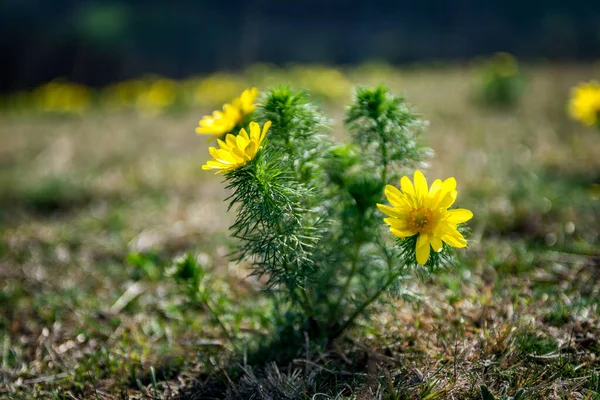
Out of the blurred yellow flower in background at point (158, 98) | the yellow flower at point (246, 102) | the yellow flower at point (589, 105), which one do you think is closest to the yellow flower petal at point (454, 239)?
the yellow flower at point (246, 102)

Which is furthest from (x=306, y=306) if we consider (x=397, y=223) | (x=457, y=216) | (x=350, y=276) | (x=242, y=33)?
(x=242, y=33)

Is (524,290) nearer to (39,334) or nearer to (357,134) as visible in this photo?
(357,134)

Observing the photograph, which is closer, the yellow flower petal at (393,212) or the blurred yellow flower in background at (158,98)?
the yellow flower petal at (393,212)

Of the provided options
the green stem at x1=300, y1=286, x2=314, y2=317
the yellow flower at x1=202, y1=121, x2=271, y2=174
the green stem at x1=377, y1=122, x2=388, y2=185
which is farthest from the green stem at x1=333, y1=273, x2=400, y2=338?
the yellow flower at x1=202, y1=121, x2=271, y2=174

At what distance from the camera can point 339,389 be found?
5.18 ft

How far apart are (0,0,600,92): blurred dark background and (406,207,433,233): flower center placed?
35.1 ft

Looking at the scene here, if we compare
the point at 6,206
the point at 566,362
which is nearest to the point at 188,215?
the point at 6,206

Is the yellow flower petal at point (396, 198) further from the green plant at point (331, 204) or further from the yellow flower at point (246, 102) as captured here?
the yellow flower at point (246, 102)

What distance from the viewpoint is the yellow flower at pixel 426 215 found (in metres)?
1.38

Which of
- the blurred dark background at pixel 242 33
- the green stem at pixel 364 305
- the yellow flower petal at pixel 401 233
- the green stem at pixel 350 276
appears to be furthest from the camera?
the blurred dark background at pixel 242 33

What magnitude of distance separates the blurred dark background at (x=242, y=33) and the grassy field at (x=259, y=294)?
324 inches

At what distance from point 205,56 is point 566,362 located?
12.8m

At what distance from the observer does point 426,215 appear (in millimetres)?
1409

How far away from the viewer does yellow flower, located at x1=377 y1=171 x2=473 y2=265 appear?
1380 mm
